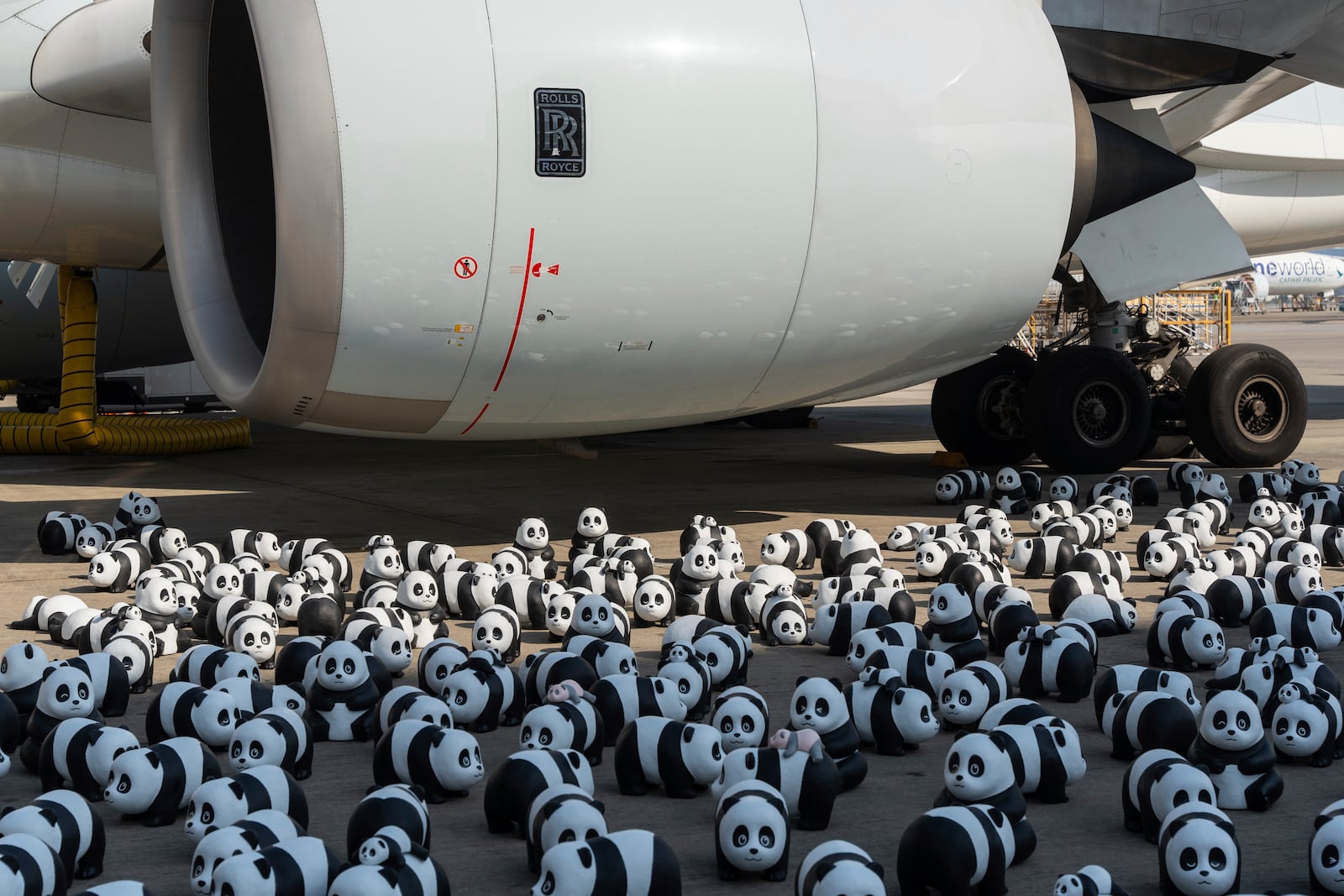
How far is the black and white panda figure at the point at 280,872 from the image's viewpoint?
9.67 ft

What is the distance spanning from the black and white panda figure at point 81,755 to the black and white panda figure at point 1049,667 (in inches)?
111

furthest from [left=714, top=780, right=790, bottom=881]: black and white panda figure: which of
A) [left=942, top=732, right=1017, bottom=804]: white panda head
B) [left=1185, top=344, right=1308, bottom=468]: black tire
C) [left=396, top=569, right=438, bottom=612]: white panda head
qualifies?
[left=1185, top=344, right=1308, bottom=468]: black tire

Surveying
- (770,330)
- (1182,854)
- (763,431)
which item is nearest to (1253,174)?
(763,431)

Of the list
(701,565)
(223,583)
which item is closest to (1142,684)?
(701,565)

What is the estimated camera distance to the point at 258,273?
758cm

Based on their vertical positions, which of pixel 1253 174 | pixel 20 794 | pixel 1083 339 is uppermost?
pixel 1253 174

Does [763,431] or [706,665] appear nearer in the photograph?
[706,665]

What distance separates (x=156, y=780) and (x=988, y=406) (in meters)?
9.14

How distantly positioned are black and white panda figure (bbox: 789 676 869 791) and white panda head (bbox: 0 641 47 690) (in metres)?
2.49

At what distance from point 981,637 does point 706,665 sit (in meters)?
1.56

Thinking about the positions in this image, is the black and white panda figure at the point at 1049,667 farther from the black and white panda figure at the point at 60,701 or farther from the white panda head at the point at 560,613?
the black and white panda figure at the point at 60,701

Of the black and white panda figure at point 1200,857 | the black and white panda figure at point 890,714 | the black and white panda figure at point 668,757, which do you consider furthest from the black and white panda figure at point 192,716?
the black and white panda figure at point 1200,857

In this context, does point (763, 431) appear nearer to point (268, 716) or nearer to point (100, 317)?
point (100, 317)

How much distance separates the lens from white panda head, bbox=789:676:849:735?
4070 millimetres
